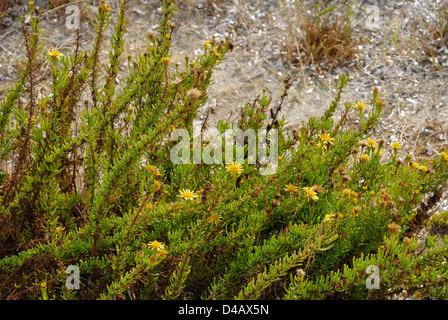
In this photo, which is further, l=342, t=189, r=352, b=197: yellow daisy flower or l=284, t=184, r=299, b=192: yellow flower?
l=284, t=184, r=299, b=192: yellow flower

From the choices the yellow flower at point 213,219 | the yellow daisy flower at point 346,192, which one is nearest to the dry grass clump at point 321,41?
the yellow daisy flower at point 346,192

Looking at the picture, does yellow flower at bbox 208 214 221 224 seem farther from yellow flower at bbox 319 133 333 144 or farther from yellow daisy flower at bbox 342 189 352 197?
yellow flower at bbox 319 133 333 144

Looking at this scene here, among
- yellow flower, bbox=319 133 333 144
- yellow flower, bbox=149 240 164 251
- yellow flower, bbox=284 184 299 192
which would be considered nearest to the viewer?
yellow flower, bbox=149 240 164 251

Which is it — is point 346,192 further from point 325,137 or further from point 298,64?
point 298,64

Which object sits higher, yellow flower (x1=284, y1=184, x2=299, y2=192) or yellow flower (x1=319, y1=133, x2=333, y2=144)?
yellow flower (x1=319, y1=133, x2=333, y2=144)

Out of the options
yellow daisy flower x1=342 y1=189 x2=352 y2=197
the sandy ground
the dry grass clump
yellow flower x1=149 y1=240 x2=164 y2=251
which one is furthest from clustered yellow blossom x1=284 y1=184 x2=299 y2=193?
the dry grass clump

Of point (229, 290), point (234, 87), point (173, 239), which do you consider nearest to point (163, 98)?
point (173, 239)

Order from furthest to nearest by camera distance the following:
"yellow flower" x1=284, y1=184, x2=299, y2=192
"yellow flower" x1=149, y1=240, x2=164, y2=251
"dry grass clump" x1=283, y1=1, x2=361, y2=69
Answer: "dry grass clump" x1=283, y1=1, x2=361, y2=69 → "yellow flower" x1=284, y1=184, x2=299, y2=192 → "yellow flower" x1=149, y1=240, x2=164, y2=251

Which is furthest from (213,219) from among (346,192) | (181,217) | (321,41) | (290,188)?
(321,41)

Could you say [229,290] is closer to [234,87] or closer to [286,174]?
[286,174]

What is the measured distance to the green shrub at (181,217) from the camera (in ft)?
5.75

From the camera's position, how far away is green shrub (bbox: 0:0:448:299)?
1753 mm

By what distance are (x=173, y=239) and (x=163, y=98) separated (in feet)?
2.16
